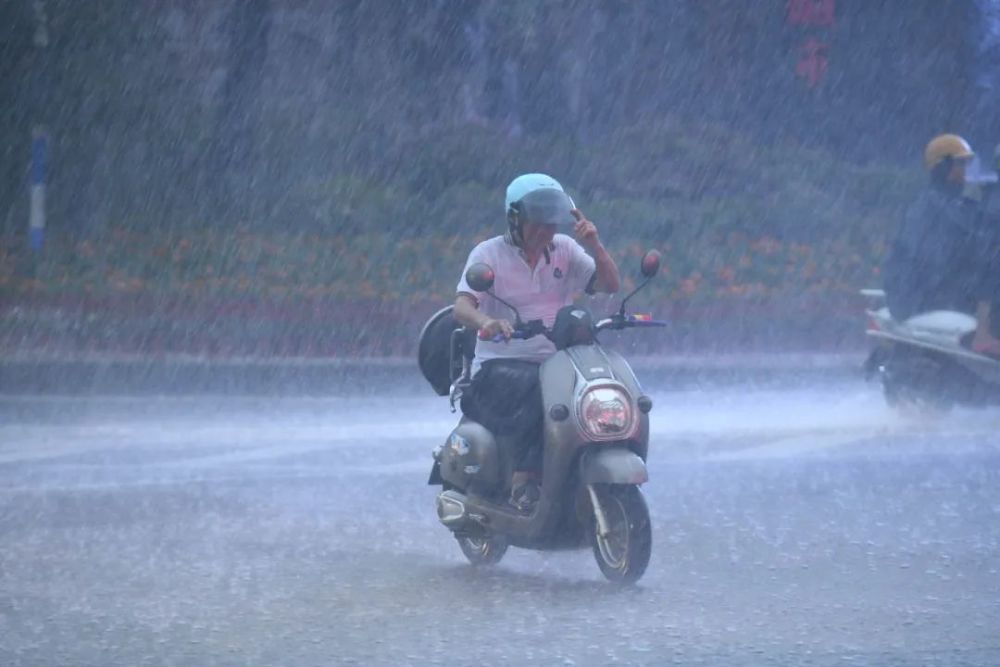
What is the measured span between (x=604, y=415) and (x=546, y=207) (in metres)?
0.90

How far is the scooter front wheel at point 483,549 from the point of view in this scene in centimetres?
808

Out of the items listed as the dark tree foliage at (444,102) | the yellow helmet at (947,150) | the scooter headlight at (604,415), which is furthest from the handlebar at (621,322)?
the dark tree foliage at (444,102)

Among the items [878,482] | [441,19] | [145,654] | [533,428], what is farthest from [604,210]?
[145,654]

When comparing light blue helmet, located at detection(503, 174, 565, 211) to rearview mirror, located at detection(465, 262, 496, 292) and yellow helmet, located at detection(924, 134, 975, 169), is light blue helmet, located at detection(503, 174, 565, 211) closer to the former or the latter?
rearview mirror, located at detection(465, 262, 496, 292)

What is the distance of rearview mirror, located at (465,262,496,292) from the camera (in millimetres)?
7414

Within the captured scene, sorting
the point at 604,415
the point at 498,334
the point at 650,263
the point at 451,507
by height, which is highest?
the point at 650,263

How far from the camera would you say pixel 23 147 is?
23906mm

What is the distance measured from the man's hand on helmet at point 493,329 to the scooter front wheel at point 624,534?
697 mm

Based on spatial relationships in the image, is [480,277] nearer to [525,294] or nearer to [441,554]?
[525,294]

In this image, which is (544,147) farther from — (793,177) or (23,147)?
(23,147)

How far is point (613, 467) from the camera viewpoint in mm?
7250

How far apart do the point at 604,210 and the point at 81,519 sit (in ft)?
50.7

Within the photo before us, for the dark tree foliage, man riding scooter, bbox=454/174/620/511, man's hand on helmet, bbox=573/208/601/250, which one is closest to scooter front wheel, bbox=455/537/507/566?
man riding scooter, bbox=454/174/620/511

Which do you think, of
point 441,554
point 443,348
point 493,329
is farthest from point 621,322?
point 441,554
